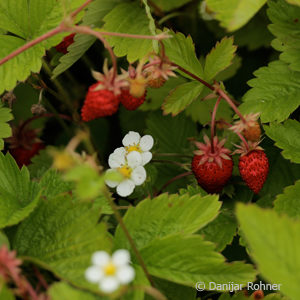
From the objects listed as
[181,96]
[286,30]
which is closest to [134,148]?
[181,96]

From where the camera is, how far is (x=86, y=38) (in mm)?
1779

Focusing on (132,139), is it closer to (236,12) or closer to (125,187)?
(125,187)

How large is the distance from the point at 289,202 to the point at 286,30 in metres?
0.66

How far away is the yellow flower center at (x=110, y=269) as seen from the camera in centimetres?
103

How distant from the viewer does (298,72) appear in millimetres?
1769

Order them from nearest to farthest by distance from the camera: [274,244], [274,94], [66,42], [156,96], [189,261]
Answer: [274,244] → [189,261] → [274,94] → [66,42] → [156,96]

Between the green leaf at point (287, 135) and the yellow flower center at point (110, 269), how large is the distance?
2.79 feet

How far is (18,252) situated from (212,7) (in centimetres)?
95

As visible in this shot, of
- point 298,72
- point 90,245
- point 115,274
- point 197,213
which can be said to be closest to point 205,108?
point 298,72

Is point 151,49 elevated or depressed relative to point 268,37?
elevated

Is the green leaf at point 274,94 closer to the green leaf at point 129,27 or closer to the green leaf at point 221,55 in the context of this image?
the green leaf at point 221,55

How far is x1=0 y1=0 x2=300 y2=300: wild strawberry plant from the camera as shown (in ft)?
3.66

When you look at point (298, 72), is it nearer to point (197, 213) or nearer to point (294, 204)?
point (294, 204)

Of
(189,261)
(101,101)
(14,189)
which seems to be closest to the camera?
(189,261)
